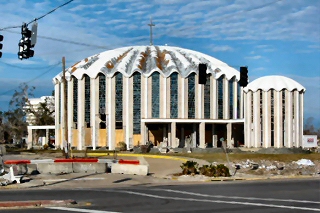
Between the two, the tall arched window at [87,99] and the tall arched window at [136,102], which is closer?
the tall arched window at [136,102]

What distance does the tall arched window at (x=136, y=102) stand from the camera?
3329 inches

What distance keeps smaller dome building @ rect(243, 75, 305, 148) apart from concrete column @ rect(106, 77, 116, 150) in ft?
68.9

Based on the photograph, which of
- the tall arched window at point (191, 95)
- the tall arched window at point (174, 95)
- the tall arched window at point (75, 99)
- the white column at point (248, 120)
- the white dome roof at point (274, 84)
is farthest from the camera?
the tall arched window at point (75, 99)

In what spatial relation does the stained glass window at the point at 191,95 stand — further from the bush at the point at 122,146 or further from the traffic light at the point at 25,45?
the traffic light at the point at 25,45

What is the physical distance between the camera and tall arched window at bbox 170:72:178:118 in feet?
278

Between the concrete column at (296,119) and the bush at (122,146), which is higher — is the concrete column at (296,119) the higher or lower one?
the higher one

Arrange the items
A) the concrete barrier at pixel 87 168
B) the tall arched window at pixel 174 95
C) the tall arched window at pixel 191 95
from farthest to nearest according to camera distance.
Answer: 1. the tall arched window at pixel 191 95
2. the tall arched window at pixel 174 95
3. the concrete barrier at pixel 87 168

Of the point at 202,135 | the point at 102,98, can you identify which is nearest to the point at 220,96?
the point at 202,135

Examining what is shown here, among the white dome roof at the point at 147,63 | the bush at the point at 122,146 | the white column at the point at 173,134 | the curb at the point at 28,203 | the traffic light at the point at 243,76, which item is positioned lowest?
the bush at the point at 122,146

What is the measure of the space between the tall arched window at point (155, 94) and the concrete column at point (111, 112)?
6167 millimetres

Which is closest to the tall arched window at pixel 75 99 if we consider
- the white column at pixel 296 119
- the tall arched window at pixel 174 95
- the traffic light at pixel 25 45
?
the tall arched window at pixel 174 95

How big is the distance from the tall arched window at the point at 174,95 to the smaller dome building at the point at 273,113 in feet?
41.1

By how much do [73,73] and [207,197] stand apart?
69.1 metres

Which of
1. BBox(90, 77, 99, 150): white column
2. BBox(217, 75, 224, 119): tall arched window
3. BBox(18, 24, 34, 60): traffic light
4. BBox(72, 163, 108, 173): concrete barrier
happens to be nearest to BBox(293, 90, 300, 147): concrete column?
BBox(217, 75, 224, 119): tall arched window
